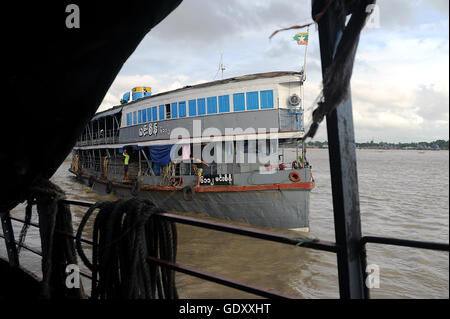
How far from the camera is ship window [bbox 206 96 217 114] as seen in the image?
1096cm

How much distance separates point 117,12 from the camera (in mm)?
1503

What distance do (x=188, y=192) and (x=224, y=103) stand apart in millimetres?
3598

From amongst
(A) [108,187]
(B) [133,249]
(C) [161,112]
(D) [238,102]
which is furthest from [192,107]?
(B) [133,249]

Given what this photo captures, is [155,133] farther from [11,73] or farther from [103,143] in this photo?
[11,73]

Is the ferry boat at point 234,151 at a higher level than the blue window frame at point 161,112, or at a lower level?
lower

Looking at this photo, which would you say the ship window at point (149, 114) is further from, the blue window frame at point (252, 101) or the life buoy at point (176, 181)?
the blue window frame at point (252, 101)

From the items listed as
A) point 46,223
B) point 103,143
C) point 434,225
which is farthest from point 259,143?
point 103,143

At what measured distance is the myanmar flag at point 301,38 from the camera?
30.3 feet

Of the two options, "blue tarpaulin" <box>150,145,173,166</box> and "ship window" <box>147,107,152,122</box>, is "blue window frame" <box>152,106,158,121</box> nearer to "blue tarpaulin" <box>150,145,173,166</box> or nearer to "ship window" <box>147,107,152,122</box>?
"ship window" <box>147,107,152,122</box>

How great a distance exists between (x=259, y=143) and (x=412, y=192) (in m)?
15.1

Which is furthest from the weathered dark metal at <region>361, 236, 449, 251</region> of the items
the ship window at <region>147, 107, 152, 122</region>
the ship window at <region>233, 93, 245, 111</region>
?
the ship window at <region>147, 107, 152, 122</region>

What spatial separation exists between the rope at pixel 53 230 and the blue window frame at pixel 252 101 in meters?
8.69

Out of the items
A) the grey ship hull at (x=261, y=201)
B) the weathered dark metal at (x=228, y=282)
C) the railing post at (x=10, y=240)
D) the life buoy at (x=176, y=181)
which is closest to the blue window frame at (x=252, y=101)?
the grey ship hull at (x=261, y=201)

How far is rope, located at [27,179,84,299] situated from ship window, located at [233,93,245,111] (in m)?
8.72
